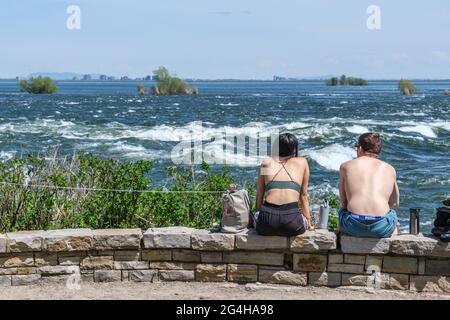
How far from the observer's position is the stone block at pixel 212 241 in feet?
19.9

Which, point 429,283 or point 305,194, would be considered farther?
point 305,194

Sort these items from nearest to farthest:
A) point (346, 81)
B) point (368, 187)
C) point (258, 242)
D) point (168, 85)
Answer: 1. point (368, 187)
2. point (258, 242)
3. point (168, 85)
4. point (346, 81)

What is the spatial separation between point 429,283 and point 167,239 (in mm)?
2233

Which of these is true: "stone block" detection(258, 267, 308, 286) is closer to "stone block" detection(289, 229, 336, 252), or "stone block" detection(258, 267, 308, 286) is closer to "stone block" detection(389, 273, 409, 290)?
"stone block" detection(289, 229, 336, 252)

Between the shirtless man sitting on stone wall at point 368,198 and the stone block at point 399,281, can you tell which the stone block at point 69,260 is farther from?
the stone block at point 399,281

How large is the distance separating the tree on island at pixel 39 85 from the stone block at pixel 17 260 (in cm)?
9769

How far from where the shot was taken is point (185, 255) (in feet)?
20.4

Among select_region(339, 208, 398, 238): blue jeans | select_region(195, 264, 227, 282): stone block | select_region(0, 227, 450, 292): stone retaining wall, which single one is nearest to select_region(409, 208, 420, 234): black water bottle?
select_region(0, 227, 450, 292): stone retaining wall

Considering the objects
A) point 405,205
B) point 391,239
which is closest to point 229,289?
point 391,239

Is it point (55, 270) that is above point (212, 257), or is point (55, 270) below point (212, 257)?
below

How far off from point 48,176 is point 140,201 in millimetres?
1109

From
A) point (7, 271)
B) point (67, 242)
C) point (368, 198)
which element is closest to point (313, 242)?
point (368, 198)

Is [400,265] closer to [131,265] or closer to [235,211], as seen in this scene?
[235,211]

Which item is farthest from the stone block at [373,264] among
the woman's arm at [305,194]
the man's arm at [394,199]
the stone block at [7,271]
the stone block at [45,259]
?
the stone block at [7,271]
